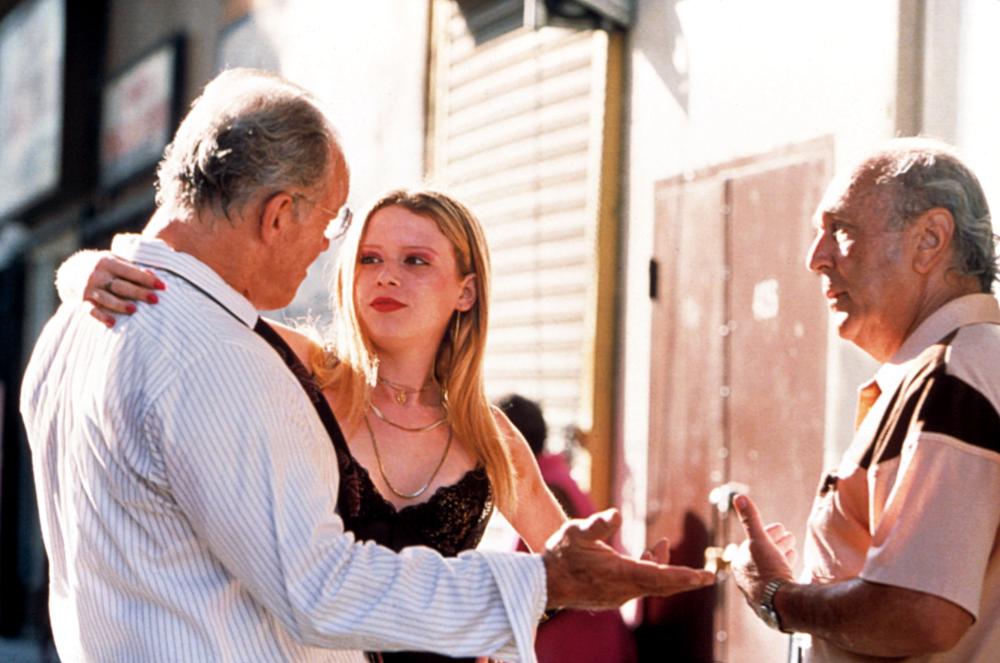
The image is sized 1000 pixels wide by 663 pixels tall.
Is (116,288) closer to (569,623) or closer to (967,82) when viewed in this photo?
(967,82)

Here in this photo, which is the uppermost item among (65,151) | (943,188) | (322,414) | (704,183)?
(65,151)

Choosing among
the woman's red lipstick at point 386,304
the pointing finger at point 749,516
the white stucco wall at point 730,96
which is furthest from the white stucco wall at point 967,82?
the woman's red lipstick at point 386,304

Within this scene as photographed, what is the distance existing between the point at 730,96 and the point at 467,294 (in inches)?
57.5

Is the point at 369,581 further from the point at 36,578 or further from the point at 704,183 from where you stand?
the point at 36,578

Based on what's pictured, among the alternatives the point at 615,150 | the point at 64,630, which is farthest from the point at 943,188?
the point at 615,150

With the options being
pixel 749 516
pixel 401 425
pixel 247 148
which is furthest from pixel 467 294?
pixel 247 148

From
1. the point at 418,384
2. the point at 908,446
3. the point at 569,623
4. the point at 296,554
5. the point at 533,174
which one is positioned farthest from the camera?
the point at 533,174

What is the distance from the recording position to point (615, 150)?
4.45 meters

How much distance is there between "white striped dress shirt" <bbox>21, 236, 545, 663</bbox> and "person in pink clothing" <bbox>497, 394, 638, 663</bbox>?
187 centimetres

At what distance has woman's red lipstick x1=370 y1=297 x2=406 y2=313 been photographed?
8.55 ft

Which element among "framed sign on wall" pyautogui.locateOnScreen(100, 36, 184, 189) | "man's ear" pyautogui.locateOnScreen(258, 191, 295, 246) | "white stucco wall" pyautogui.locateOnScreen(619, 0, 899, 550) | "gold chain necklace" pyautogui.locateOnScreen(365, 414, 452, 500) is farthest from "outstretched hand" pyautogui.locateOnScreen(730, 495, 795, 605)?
"framed sign on wall" pyautogui.locateOnScreen(100, 36, 184, 189)

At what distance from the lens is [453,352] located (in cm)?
279

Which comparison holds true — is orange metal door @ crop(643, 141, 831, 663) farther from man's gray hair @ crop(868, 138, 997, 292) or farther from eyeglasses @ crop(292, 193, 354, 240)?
eyeglasses @ crop(292, 193, 354, 240)

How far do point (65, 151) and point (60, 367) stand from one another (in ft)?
27.8
